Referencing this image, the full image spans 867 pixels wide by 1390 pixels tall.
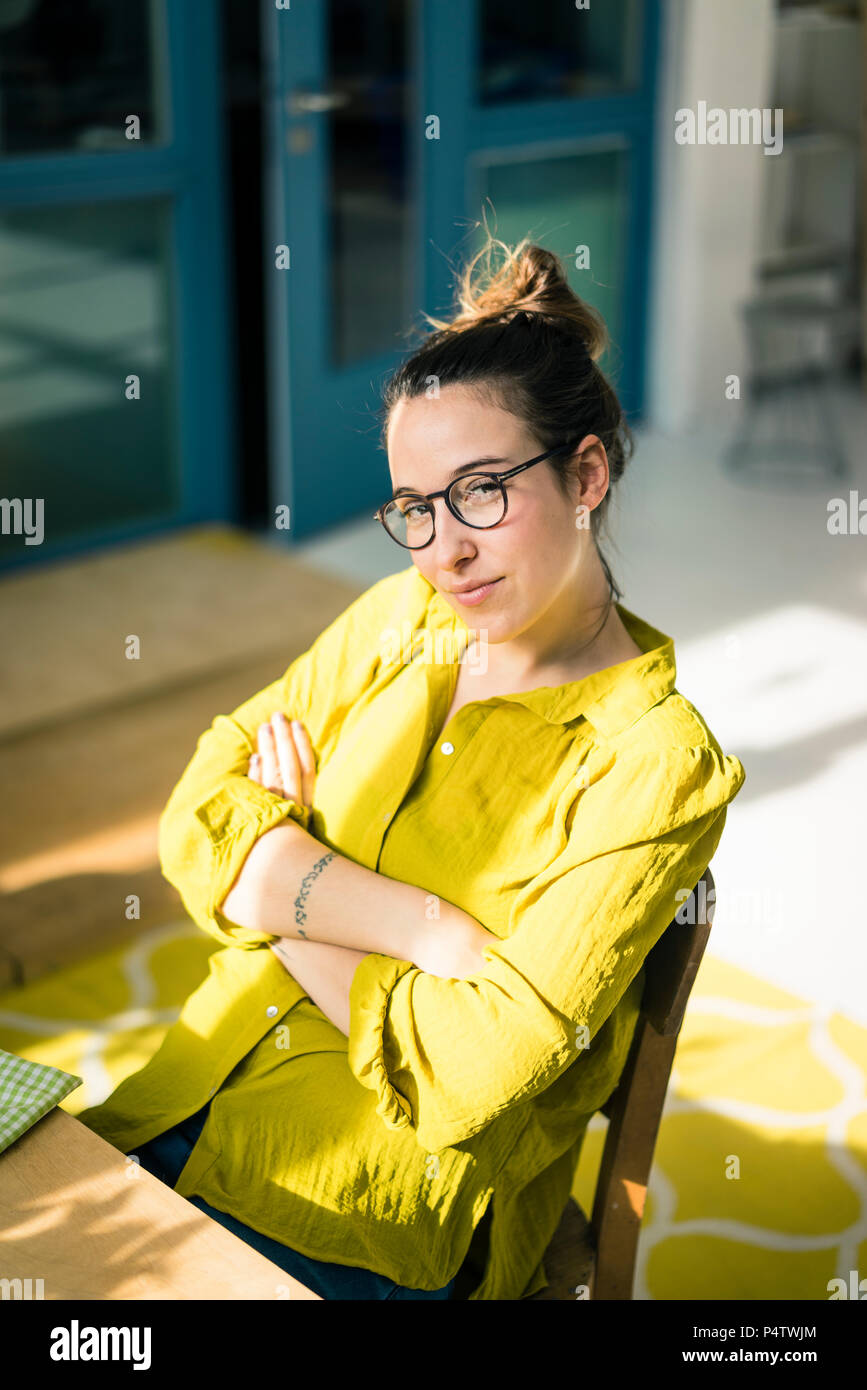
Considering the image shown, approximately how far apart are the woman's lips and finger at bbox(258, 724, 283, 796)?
313mm

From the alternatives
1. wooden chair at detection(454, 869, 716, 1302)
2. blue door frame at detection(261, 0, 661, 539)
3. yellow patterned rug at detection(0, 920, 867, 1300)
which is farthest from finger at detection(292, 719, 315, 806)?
blue door frame at detection(261, 0, 661, 539)

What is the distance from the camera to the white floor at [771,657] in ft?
9.18

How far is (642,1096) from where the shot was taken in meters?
1.39

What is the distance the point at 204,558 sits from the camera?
4477 millimetres

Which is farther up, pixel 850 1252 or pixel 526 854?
pixel 526 854

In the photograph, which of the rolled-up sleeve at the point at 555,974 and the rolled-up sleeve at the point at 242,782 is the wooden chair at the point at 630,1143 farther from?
the rolled-up sleeve at the point at 242,782

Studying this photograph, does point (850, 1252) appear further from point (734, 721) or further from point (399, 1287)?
point (734, 721)

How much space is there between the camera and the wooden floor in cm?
284

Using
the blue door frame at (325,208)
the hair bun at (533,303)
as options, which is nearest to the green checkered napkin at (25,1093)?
the hair bun at (533,303)

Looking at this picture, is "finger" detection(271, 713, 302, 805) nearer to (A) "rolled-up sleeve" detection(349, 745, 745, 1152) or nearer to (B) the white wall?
(A) "rolled-up sleeve" detection(349, 745, 745, 1152)

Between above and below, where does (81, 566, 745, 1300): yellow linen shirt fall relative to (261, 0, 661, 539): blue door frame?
below

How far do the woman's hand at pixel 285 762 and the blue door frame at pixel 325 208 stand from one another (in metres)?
2.77

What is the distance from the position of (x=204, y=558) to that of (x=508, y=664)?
3.17 metres
